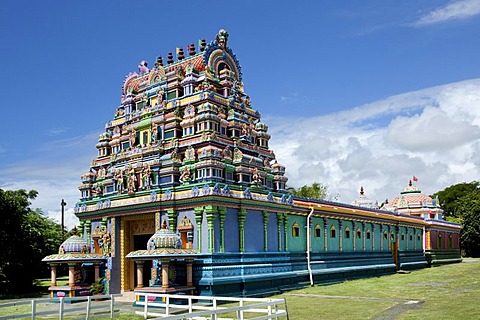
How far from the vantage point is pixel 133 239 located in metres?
25.3

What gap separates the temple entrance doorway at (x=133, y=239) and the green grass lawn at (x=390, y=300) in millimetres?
5426

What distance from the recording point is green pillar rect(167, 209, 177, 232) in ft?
73.9

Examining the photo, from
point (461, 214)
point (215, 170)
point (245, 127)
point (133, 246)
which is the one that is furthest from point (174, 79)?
point (461, 214)

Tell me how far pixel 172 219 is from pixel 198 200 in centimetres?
161

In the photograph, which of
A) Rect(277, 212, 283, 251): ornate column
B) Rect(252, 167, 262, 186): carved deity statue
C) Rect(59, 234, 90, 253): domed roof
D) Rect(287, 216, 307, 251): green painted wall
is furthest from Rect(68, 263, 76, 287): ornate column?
Rect(287, 216, 307, 251): green painted wall

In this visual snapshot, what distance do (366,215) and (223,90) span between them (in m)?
13.4

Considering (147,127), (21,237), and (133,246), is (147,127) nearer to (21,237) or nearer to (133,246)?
(133,246)

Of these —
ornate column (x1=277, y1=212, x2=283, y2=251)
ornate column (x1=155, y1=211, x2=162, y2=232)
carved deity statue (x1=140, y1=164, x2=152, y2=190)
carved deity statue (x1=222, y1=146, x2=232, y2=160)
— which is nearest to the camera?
ornate column (x1=155, y1=211, x2=162, y2=232)

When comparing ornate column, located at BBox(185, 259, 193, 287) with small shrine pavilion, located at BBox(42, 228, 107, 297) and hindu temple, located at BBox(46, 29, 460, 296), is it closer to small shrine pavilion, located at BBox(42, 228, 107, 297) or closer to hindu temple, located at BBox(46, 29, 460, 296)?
hindu temple, located at BBox(46, 29, 460, 296)

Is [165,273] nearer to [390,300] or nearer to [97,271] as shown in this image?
[97,271]

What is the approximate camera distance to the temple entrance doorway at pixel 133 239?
80.2 feet

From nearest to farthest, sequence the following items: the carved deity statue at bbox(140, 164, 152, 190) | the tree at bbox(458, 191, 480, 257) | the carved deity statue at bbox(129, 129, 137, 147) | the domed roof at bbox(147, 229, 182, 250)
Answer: the domed roof at bbox(147, 229, 182, 250), the carved deity statue at bbox(140, 164, 152, 190), the carved deity statue at bbox(129, 129, 137, 147), the tree at bbox(458, 191, 480, 257)

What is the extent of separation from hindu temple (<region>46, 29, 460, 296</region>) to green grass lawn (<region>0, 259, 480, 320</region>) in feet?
7.13

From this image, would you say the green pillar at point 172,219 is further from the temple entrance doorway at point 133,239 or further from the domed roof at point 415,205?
the domed roof at point 415,205
